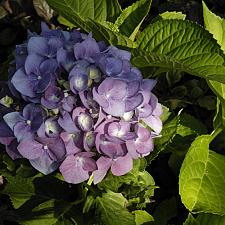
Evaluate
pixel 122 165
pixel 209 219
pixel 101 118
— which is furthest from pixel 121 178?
pixel 209 219

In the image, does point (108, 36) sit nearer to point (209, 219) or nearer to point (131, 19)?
point (131, 19)

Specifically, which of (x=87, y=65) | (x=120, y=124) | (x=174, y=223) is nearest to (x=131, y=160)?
(x=120, y=124)

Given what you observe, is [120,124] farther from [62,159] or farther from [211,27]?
[211,27]

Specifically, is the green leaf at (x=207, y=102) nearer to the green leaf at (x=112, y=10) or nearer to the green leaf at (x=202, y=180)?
the green leaf at (x=202, y=180)

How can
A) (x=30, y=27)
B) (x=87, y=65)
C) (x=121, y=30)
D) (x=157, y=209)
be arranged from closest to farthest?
(x=87, y=65) → (x=121, y=30) → (x=157, y=209) → (x=30, y=27)

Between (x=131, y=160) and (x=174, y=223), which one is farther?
(x=174, y=223)

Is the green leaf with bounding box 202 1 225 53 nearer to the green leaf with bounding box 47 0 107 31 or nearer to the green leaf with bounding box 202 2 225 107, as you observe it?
the green leaf with bounding box 202 2 225 107

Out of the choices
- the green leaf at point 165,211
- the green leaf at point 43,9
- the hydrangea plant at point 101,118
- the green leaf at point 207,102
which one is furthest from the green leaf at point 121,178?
the green leaf at point 43,9
